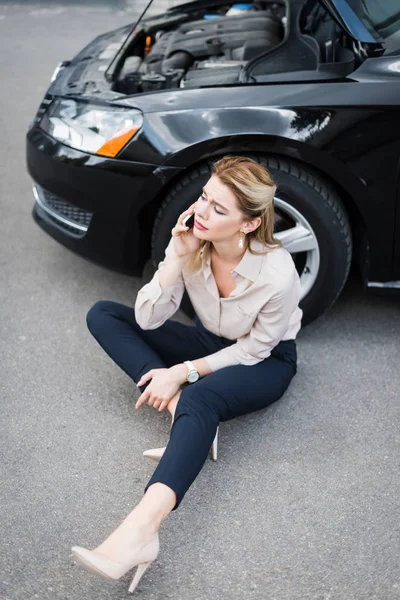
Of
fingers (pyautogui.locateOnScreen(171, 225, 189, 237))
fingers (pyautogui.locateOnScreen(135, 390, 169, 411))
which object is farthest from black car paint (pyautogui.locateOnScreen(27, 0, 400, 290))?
fingers (pyautogui.locateOnScreen(135, 390, 169, 411))

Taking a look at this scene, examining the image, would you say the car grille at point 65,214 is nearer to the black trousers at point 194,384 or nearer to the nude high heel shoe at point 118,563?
the black trousers at point 194,384

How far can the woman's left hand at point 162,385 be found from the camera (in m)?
2.72

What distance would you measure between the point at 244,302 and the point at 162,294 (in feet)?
0.96

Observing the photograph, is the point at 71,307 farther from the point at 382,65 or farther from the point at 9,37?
the point at 9,37

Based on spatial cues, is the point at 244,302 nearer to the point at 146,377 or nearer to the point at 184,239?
the point at 184,239

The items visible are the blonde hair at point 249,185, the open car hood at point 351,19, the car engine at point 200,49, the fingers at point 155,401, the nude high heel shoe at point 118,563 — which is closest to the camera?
the nude high heel shoe at point 118,563

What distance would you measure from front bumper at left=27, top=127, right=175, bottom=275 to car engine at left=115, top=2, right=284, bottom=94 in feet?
1.59

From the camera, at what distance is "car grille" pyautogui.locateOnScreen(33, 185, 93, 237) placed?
3445mm

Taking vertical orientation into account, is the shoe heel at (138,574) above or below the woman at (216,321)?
below

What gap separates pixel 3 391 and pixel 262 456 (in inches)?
41.4

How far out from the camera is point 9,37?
26.1ft

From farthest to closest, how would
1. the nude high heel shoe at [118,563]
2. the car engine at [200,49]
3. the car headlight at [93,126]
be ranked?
the car engine at [200,49] → the car headlight at [93,126] → the nude high heel shoe at [118,563]

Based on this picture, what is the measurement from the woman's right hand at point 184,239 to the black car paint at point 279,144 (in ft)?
1.60

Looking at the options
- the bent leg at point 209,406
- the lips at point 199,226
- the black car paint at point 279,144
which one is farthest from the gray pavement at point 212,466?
the lips at point 199,226
